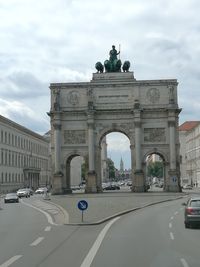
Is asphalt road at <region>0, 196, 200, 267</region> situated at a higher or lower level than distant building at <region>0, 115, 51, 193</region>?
lower

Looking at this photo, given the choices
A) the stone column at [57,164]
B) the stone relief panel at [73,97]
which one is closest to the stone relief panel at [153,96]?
the stone relief panel at [73,97]

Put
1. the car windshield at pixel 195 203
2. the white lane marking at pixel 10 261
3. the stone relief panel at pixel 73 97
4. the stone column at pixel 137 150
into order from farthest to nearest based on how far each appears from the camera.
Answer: the stone relief panel at pixel 73 97
the stone column at pixel 137 150
the car windshield at pixel 195 203
the white lane marking at pixel 10 261

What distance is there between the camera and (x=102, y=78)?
79.6 m

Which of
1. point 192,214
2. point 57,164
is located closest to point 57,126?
point 57,164

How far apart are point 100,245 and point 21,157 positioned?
101055 mm

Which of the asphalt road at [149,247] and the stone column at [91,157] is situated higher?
the stone column at [91,157]

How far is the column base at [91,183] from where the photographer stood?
76375mm

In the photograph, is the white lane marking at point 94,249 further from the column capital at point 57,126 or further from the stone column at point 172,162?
the column capital at point 57,126

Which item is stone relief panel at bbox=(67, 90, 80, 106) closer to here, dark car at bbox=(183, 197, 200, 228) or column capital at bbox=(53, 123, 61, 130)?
column capital at bbox=(53, 123, 61, 130)

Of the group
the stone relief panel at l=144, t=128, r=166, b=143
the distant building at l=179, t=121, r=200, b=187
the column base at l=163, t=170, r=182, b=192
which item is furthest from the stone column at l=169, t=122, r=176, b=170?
the distant building at l=179, t=121, r=200, b=187

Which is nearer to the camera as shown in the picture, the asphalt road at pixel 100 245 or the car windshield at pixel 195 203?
the asphalt road at pixel 100 245

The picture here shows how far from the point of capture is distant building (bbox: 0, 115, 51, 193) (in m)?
103

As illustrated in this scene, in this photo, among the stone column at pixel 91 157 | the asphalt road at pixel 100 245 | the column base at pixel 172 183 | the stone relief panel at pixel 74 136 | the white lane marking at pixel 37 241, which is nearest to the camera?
the asphalt road at pixel 100 245

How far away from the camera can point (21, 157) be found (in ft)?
386
